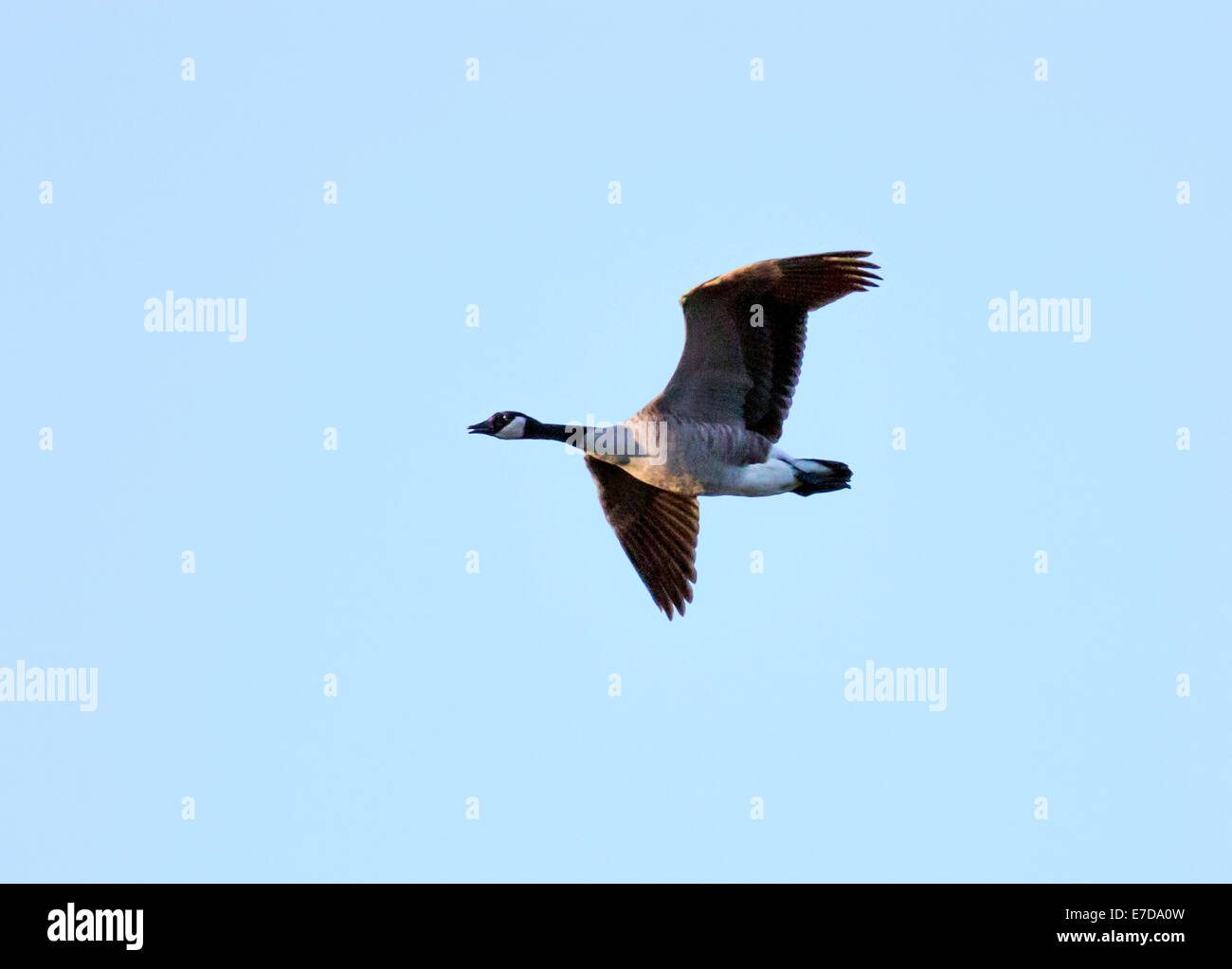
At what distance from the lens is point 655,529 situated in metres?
17.5

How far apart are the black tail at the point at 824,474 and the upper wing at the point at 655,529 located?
1.81m

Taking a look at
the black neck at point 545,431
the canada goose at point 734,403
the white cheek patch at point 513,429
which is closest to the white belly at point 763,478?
the canada goose at point 734,403

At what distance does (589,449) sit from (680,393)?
3.11 ft

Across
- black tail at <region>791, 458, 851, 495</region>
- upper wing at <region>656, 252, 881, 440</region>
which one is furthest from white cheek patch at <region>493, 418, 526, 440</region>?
black tail at <region>791, 458, 851, 495</region>

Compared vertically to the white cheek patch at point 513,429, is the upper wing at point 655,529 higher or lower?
lower

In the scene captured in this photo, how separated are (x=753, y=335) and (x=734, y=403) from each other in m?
0.65

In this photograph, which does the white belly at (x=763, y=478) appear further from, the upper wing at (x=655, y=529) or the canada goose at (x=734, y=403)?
the upper wing at (x=655, y=529)

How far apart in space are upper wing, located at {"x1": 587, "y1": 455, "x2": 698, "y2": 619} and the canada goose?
1341mm

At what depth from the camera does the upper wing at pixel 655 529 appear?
17422 millimetres

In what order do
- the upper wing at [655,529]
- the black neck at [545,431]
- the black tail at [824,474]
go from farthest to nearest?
the upper wing at [655,529], the black neck at [545,431], the black tail at [824,474]

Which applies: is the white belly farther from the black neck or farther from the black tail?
the black neck

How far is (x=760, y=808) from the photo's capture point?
56.4ft
